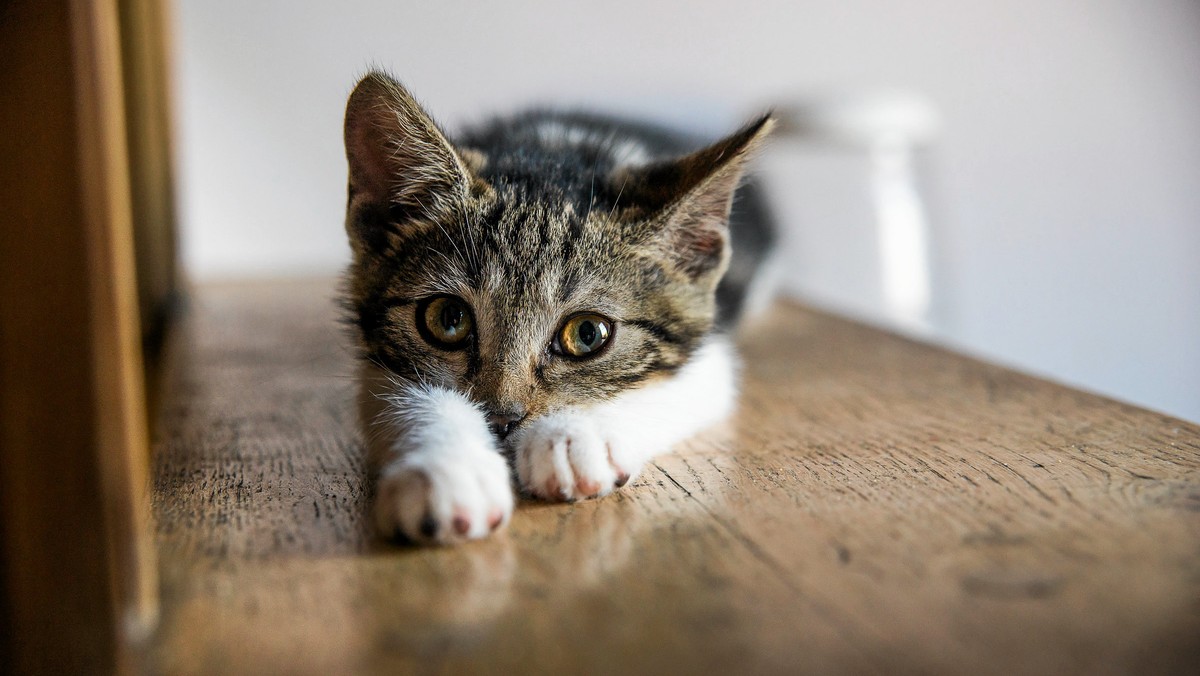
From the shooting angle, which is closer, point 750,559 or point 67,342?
point 67,342

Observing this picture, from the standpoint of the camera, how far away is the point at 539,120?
7.14 ft

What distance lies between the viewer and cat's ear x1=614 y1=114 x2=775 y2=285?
135cm

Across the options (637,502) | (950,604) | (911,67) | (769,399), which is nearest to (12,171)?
(637,502)

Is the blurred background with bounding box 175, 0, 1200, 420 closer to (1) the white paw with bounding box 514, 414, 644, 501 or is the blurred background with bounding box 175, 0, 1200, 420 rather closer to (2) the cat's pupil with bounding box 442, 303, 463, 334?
(2) the cat's pupil with bounding box 442, 303, 463, 334

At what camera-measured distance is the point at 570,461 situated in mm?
1154

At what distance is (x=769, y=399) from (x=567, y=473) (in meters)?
0.73

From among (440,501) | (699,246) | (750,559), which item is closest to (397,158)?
(699,246)

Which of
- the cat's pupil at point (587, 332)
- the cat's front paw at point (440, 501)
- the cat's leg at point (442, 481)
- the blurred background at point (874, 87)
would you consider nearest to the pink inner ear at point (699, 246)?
the cat's pupil at point (587, 332)

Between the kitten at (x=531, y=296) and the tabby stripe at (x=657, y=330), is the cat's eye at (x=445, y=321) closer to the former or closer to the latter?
the kitten at (x=531, y=296)

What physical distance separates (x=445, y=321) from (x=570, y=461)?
A: 0.33m

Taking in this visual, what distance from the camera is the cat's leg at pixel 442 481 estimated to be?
98cm

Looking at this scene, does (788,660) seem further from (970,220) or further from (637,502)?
(970,220)

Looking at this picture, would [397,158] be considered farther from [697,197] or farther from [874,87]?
[874,87]

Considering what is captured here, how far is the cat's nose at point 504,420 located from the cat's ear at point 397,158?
0.36 m
